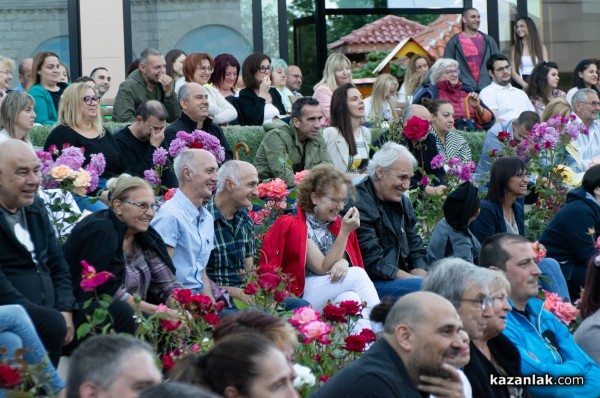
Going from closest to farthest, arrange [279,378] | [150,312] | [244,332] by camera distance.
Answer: [279,378], [244,332], [150,312]

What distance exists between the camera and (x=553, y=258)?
916 centimetres

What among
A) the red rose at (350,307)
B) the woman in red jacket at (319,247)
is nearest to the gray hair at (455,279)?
the red rose at (350,307)

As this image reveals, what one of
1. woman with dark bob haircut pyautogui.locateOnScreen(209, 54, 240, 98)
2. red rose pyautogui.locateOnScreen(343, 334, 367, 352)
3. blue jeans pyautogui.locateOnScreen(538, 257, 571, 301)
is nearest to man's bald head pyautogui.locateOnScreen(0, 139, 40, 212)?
red rose pyautogui.locateOnScreen(343, 334, 367, 352)

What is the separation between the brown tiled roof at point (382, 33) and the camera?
1767cm

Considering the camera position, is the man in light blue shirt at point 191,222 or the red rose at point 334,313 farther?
the man in light blue shirt at point 191,222

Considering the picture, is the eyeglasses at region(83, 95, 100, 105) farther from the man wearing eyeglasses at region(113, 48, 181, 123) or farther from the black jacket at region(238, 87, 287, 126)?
the black jacket at region(238, 87, 287, 126)

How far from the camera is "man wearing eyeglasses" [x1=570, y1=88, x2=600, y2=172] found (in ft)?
39.7

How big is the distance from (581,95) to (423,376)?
809cm

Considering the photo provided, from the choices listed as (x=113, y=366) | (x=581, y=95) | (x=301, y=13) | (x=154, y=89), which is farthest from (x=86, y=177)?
(x=301, y=13)

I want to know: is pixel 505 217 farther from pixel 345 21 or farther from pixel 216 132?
pixel 345 21

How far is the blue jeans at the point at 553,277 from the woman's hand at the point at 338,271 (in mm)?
1484

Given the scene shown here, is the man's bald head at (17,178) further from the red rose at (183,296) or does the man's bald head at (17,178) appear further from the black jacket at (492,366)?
the black jacket at (492,366)

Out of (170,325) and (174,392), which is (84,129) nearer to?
(170,325)

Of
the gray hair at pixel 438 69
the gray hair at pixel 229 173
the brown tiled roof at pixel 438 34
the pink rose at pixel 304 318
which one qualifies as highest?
the brown tiled roof at pixel 438 34
